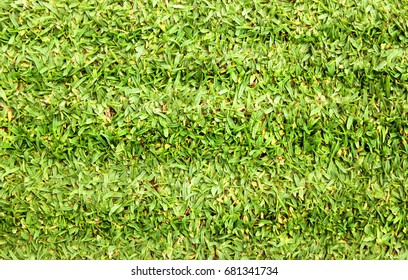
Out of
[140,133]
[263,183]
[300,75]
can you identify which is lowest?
[263,183]

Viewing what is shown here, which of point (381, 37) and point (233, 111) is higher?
point (381, 37)

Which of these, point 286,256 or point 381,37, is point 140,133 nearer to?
point 286,256

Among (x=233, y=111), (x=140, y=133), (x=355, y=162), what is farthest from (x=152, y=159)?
(x=355, y=162)
